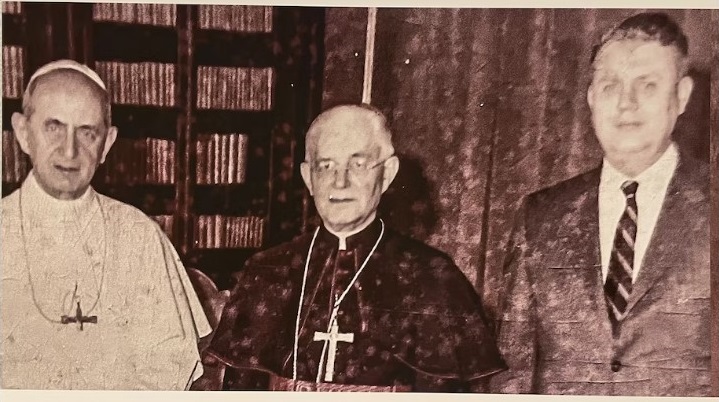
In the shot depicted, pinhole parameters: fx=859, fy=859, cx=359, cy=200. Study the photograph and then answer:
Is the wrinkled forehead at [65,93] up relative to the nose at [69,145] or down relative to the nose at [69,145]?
up

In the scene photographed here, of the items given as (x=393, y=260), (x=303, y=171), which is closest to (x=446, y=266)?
(x=393, y=260)

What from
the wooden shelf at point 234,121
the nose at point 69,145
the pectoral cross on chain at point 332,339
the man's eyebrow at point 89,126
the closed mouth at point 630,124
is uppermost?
the closed mouth at point 630,124

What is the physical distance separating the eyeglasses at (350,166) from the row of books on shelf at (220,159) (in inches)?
9.4

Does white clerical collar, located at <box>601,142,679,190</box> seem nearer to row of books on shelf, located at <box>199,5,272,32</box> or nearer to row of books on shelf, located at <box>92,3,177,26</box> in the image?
row of books on shelf, located at <box>199,5,272,32</box>

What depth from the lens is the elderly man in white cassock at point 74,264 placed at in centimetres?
273

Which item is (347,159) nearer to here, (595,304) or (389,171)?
(389,171)

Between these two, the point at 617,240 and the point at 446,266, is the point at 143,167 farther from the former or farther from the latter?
the point at 617,240

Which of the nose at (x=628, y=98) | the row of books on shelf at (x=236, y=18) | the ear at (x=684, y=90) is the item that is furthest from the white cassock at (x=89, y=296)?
the ear at (x=684, y=90)

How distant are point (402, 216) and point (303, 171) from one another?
1.15 feet

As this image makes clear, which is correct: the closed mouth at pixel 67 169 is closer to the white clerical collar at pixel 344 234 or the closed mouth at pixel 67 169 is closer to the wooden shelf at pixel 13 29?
the wooden shelf at pixel 13 29

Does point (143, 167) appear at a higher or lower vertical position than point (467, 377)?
higher

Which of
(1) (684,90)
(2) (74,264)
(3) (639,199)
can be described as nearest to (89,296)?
(2) (74,264)

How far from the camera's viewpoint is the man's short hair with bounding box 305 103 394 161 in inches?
109

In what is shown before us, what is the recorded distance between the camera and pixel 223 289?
2.77 metres
